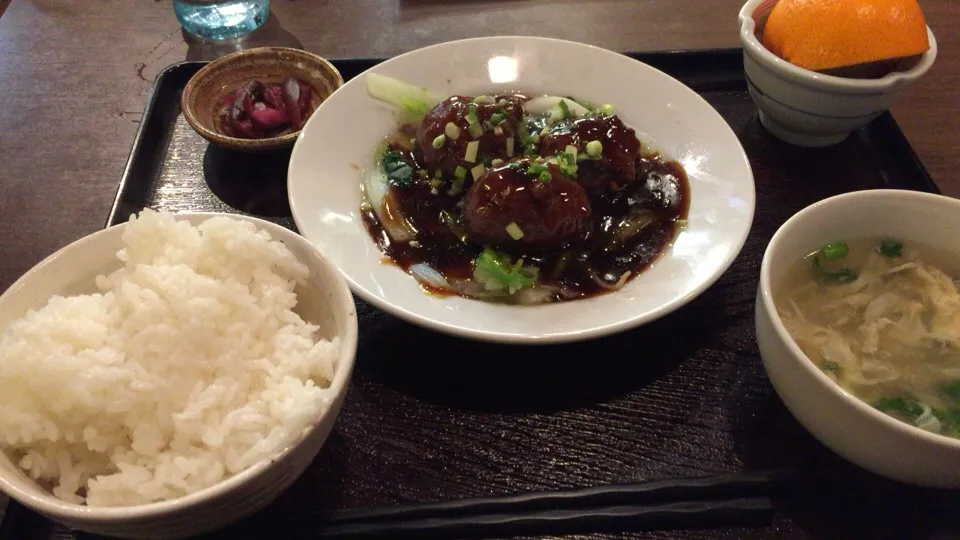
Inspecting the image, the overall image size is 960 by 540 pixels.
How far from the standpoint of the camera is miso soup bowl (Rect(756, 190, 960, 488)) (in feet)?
4.25

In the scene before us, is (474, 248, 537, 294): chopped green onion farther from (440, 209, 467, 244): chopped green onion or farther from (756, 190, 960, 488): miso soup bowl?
(756, 190, 960, 488): miso soup bowl

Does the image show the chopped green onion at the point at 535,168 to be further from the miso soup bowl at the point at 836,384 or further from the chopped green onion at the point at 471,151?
the miso soup bowl at the point at 836,384

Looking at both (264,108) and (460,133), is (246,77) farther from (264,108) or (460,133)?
(460,133)

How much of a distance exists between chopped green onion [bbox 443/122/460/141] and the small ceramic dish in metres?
0.57

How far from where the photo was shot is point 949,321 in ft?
5.39

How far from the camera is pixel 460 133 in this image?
2266 mm

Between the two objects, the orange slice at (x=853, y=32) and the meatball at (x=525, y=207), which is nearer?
the meatball at (x=525, y=207)

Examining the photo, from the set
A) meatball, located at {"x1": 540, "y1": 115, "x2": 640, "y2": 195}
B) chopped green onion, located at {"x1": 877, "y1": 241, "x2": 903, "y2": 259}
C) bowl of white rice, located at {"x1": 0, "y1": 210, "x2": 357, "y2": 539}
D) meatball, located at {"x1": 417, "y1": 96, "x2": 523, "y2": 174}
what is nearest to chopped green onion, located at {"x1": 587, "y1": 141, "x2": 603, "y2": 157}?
meatball, located at {"x1": 540, "y1": 115, "x2": 640, "y2": 195}

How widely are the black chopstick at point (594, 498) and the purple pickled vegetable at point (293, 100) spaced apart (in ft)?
5.09

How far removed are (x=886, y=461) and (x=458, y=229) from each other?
1.39m

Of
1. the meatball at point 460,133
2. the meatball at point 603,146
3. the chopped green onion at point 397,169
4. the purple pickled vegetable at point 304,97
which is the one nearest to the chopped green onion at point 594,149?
the meatball at point 603,146

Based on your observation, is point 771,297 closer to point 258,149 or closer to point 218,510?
point 218,510

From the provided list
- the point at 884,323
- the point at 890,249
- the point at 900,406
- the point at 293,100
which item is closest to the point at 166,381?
the point at 293,100

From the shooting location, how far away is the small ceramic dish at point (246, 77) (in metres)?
2.47
